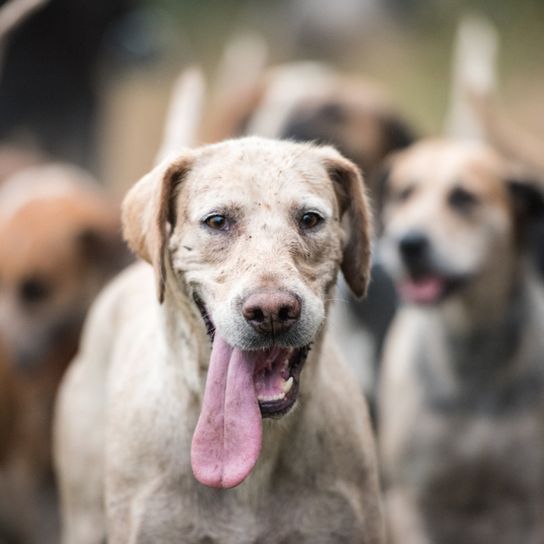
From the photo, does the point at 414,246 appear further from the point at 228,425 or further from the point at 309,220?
the point at 228,425

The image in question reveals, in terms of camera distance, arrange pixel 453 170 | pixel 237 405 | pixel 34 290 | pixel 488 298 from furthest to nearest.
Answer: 1. pixel 34 290
2. pixel 453 170
3. pixel 488 298
4. pixel 237 405

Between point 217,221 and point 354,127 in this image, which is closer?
point 217,221

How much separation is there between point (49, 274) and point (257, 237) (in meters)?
3.22

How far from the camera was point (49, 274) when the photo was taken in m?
7.30

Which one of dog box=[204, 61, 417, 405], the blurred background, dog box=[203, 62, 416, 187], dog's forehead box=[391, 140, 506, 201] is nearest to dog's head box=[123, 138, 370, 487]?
dog's forehead box=[391, 140, 506, 201]

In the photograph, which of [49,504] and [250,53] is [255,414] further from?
[250,53]

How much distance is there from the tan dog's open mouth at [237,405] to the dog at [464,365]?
2509 mm

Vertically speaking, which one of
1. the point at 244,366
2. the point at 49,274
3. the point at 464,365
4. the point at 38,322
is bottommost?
the point at 464,365

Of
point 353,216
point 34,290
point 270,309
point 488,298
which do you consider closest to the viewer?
point 270,309

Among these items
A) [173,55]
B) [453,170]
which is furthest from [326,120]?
[173,55]

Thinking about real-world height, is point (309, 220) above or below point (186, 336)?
above

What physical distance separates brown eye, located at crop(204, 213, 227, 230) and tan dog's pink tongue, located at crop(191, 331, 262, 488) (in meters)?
0.33

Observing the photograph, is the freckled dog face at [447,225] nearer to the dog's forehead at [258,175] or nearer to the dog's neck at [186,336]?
the dog's forehead at [258,175]

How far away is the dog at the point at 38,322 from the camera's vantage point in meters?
7.07
